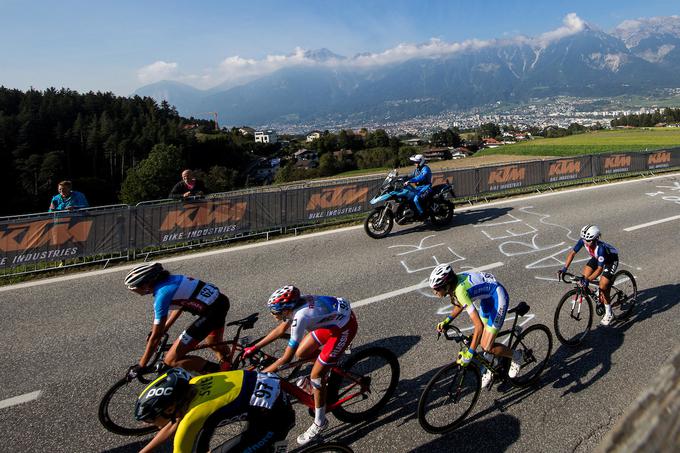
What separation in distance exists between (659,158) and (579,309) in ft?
69.2

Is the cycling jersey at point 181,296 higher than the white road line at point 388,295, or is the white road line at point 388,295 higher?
the cycling jersey at point 181,296

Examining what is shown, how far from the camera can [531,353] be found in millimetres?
5340

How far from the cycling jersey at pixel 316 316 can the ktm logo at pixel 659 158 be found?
78.3 feet

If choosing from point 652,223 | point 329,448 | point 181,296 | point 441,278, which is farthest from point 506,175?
point 329,448

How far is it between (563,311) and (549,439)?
8.08ft

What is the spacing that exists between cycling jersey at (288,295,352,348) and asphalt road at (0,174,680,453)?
3.91ft

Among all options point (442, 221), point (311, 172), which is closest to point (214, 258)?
point (442, 221)

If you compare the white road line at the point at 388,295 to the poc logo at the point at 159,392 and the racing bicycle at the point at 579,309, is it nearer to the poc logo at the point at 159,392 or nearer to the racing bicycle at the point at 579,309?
the racing bicycle at the point at 579,309

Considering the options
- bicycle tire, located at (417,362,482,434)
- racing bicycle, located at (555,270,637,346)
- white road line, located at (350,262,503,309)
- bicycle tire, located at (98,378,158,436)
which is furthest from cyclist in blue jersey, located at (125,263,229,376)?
racing bicycle, located at (555,270,637,346)

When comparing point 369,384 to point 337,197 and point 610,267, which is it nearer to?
point 610,267

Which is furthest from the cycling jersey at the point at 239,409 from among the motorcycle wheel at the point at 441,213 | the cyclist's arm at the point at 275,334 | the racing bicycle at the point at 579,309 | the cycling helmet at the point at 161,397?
the motorcycle wheel at the point at 441,213

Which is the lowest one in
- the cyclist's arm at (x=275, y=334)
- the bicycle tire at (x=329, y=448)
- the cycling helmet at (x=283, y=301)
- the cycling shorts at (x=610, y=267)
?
the bicycle tire at (x=329, y=448)

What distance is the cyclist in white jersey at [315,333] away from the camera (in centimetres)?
442

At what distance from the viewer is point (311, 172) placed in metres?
81.3
